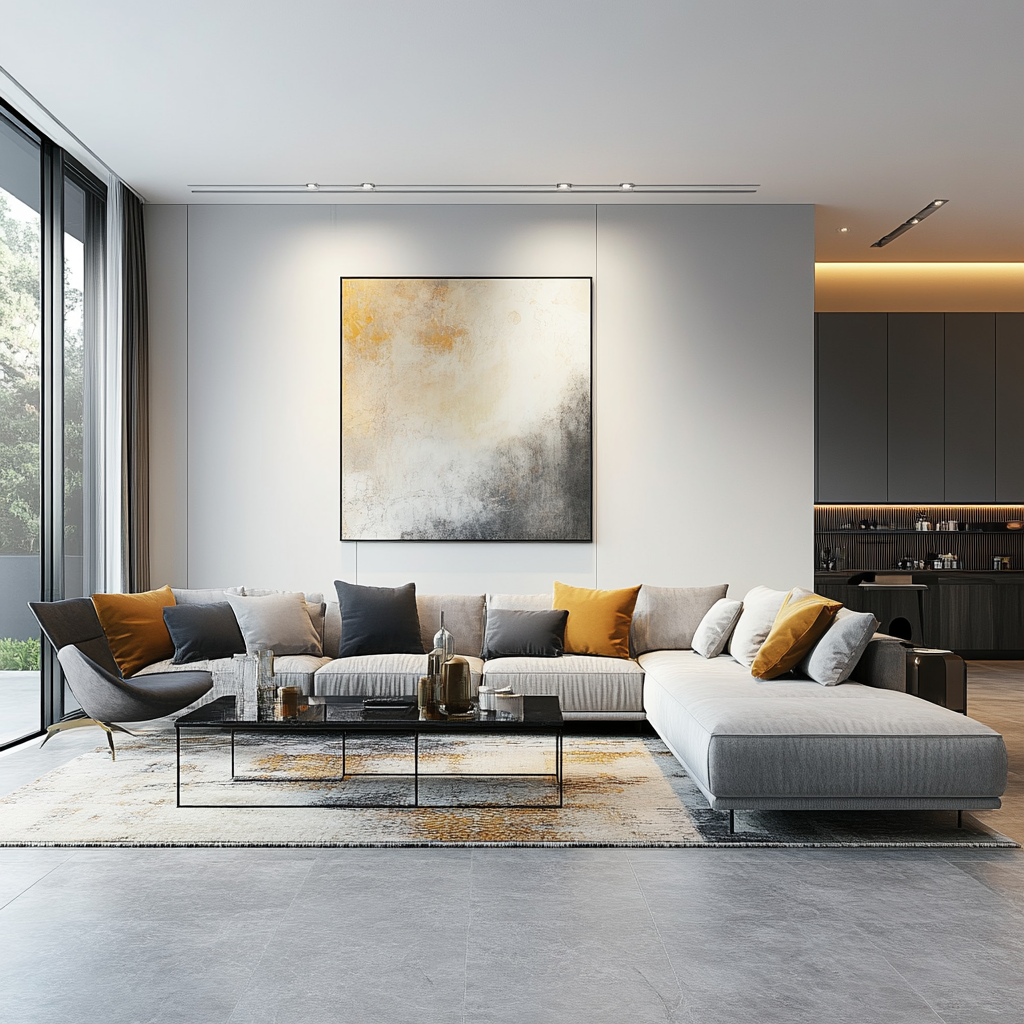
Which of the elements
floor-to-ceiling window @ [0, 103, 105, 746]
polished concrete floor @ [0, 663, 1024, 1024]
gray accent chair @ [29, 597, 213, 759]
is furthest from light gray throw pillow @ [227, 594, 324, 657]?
polished concrete floor @ [0, 663, 1024, 1024]

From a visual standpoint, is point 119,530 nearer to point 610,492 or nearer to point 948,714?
point 610,492

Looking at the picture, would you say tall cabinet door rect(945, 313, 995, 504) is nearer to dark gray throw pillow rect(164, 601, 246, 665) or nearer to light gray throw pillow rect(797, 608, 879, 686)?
light gray throw pillow rect(797, 608, 879, 686)

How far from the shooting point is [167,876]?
309cm

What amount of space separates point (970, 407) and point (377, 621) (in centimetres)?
584

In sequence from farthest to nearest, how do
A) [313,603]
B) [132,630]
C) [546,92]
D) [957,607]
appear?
[957,607]
[313,603]
[132,630]
[546,92]

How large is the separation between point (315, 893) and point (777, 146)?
4.52 meters

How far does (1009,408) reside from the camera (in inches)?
334

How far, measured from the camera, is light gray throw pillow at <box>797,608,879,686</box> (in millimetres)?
4332

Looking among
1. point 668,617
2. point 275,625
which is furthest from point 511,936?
point 668,617

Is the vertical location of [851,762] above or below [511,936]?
above

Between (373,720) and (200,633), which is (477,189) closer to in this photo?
(200,633)

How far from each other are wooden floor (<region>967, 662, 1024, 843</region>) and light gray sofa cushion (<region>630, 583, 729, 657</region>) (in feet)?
5.77

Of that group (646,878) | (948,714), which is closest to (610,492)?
(948,714)

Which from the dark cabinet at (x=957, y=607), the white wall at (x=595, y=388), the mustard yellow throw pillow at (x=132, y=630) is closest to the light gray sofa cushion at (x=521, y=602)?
the white wall at (x=595, y=388)
